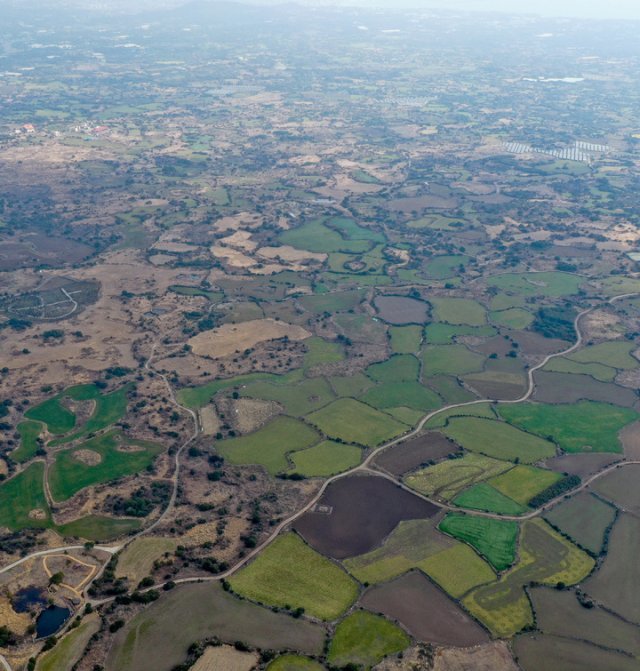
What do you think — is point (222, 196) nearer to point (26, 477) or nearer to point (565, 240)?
point (565, 240)

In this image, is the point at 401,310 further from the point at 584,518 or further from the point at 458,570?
the point at 458,570

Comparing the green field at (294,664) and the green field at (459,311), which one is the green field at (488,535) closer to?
the green field at (294,664)

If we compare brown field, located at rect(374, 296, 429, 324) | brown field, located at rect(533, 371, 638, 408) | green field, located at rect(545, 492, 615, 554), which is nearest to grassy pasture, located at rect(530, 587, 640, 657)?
green field, located at rect(545, 492, 615, 554)

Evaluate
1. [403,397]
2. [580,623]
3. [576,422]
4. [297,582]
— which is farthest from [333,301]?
[580,623]

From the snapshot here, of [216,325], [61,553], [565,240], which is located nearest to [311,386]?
[216,325]

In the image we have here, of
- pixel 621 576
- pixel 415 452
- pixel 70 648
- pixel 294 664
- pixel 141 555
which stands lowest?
pixel 621 576

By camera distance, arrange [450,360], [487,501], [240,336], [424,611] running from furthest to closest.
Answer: [240,336] → [450,360] → [487,501] → [424,611]
